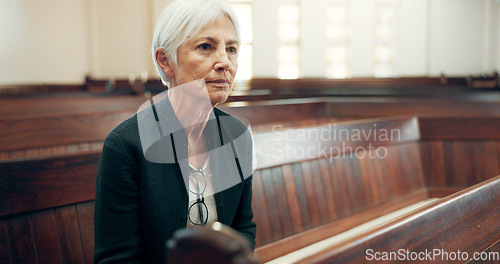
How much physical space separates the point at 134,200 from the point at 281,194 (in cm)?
106

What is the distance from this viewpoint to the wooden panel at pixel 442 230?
2.59 ft

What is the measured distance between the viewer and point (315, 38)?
34.3ft

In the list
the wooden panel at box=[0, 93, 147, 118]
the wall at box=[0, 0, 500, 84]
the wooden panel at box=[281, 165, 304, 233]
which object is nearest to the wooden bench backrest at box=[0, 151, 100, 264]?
the wooden panel at box=[281, 165, 304, 233]

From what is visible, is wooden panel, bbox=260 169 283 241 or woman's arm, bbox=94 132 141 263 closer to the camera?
woman's arm, bbox=94 132 141 263

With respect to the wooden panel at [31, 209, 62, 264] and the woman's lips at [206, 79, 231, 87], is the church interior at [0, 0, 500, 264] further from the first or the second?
the woman's lips at [206, 79, 231, 87]

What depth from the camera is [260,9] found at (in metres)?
10.5

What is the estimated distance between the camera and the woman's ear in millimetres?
1179

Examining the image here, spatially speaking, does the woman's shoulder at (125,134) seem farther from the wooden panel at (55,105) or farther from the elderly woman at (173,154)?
the wooden panel at (55,105)

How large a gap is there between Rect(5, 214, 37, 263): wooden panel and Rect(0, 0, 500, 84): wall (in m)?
8.49

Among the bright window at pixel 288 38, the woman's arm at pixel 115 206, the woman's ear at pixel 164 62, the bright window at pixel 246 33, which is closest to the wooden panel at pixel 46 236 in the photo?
the woman's arm at pixel 115 206

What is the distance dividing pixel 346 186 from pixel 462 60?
908cm

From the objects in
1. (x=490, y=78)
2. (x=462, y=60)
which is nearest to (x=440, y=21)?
(x=462, y=60)

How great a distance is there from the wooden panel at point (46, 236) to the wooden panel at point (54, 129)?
1216mm

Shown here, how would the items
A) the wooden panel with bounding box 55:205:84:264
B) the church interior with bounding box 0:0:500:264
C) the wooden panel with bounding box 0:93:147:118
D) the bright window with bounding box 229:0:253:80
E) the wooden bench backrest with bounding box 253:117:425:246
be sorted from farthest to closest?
the bright window with bounding box 229:0:253:80
the wooden panel with bounding box 0:93:147:118
the wooden bench backrest with bounding box 253:117:425:246
the wooden panel with bounding box 55:205:84:264
the church interior with bounding box 0:0:500:264
